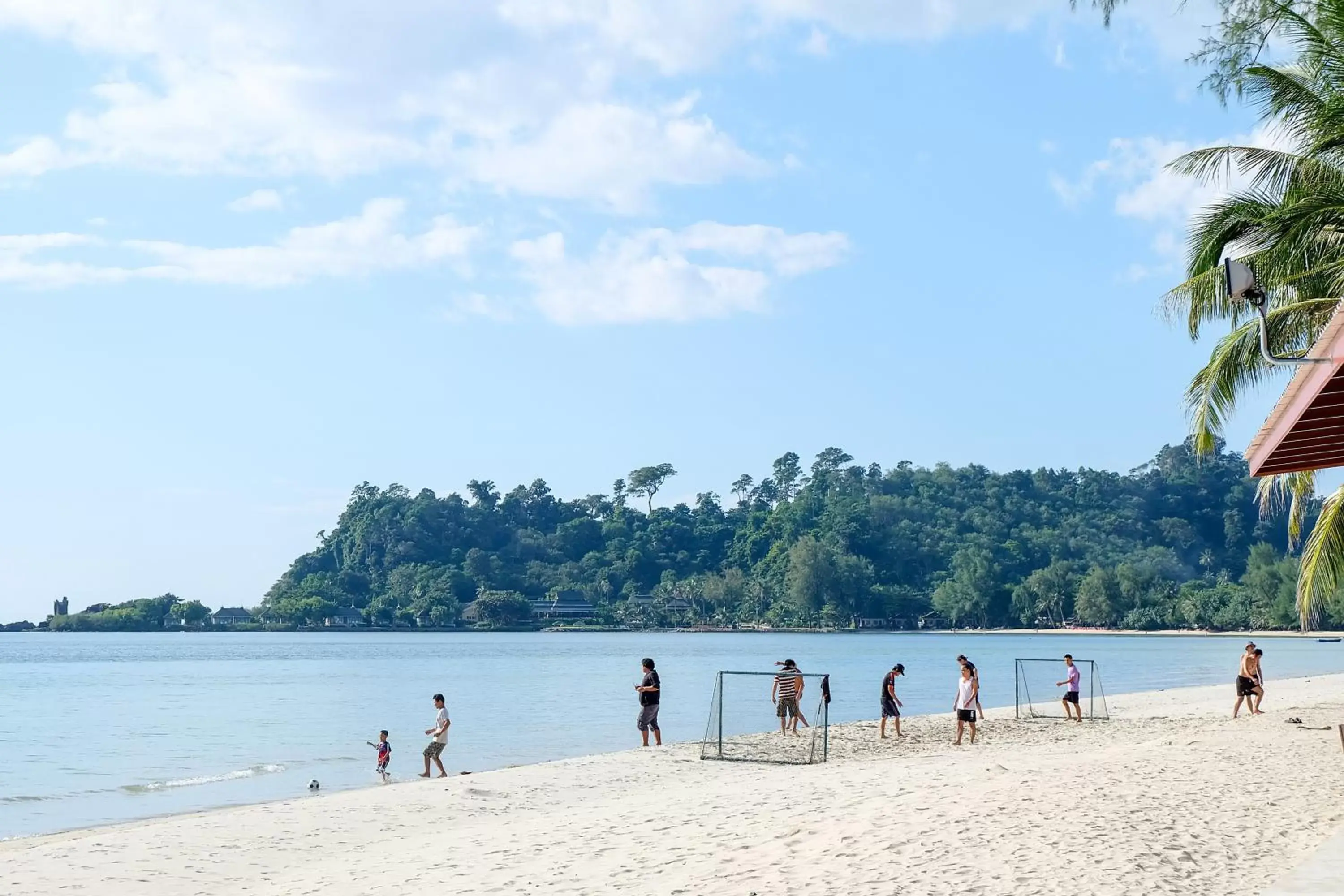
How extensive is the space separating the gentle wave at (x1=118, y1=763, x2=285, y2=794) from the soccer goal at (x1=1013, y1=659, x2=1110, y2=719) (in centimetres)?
1577

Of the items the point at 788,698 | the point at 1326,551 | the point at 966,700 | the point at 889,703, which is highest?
the point at 1326,551

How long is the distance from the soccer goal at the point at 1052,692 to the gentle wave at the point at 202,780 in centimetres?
1577

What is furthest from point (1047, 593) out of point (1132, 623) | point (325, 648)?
point (325, 648)

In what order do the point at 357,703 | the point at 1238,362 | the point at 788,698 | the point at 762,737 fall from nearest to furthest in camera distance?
the point at 1238,362 → the point at 788,698 → the point at 762,737 → the point at 357,703

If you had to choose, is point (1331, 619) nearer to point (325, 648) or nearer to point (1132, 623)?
point (1132, 623)

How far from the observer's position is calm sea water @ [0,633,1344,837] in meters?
27.3

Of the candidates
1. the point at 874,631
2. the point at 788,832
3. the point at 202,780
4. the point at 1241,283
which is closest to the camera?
the point at 1241,283

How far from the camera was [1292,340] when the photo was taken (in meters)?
17.3

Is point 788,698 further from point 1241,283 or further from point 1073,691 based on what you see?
point 1241,283

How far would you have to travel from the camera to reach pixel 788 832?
11680 millimetres

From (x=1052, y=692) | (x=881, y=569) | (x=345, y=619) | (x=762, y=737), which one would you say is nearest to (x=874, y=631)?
(x=881, y=569)

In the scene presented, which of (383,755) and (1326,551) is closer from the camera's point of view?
(1326,551)

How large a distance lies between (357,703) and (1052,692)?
2644 cm

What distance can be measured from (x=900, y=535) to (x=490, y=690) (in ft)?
446
